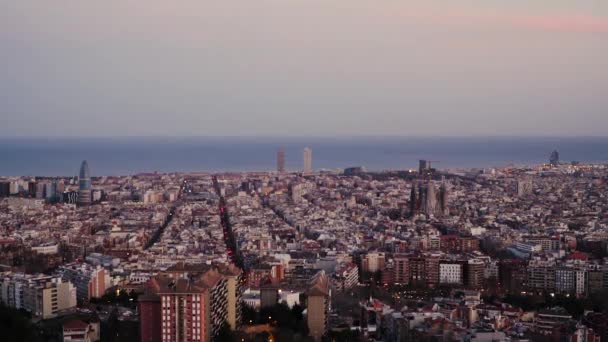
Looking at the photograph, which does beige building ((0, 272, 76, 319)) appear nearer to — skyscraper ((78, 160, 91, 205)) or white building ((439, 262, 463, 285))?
white building ((439, 262, 463, 285))

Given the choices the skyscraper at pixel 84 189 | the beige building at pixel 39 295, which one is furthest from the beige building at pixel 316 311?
the skyscraper at pixel 84 189

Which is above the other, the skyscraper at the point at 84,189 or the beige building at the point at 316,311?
the skyscraper at the point at 84,189

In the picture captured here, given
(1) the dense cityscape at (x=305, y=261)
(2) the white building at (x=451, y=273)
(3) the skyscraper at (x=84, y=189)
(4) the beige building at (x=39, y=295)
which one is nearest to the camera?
(1) the dense cityscape at (x=305, y=261)

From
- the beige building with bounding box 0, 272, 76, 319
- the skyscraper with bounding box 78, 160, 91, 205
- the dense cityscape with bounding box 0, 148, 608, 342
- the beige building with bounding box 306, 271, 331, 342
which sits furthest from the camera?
the skyscraper with bounding box 78, 160, 91, 205

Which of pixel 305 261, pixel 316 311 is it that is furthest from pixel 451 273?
pixel 316 311

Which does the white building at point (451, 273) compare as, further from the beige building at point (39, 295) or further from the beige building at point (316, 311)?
the beige building at point (39, 295)

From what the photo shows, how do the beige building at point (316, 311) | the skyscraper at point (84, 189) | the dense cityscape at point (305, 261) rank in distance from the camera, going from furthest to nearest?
the skyscraper at point (84, 189) < the beige building at point (316, 311) < the dense cityscape at point (305, 261)

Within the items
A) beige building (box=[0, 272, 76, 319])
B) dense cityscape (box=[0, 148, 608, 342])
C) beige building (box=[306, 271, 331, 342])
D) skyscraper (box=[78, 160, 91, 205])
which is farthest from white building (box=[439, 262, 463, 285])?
skyscraper (box=[78, 160, 91, 205])

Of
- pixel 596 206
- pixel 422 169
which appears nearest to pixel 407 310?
pixel 596 206

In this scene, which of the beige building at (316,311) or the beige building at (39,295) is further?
the beige building at (39,295)
